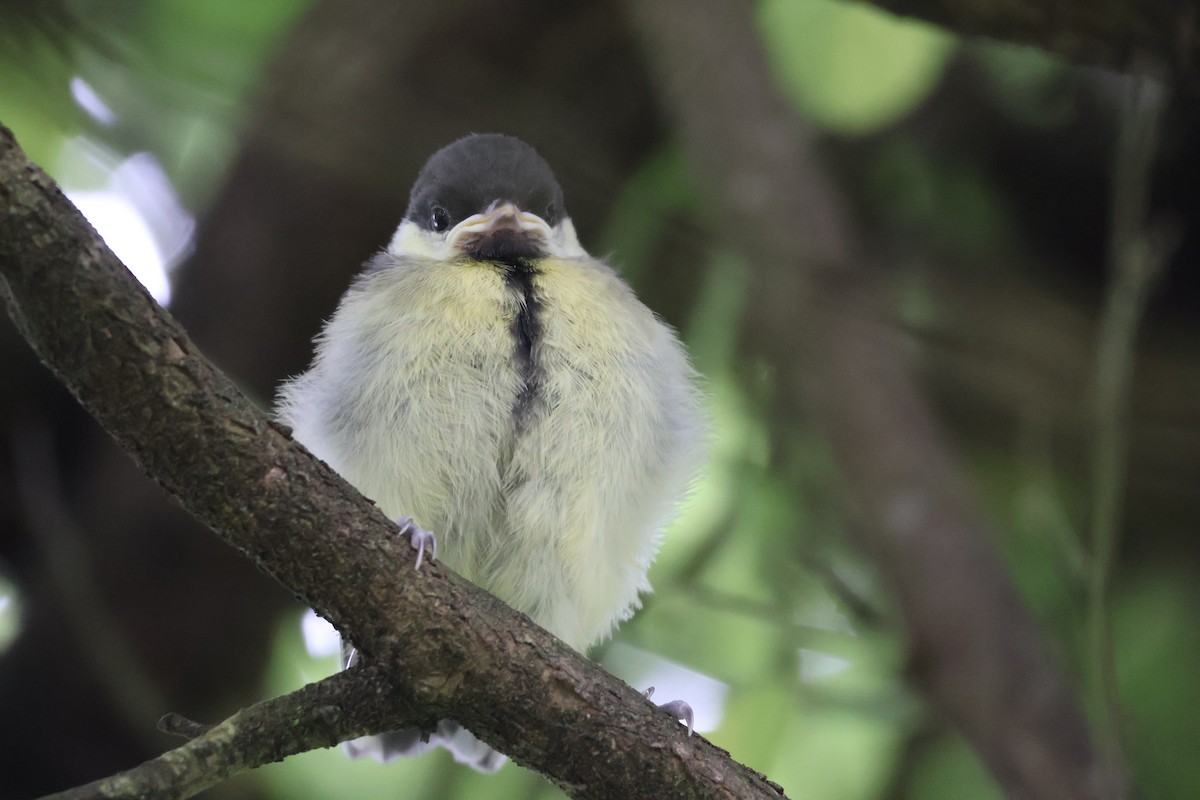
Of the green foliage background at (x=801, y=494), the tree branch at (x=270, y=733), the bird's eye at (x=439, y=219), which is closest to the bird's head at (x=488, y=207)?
the bird's eye at (x=439, y=219)

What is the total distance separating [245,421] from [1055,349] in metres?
2.65

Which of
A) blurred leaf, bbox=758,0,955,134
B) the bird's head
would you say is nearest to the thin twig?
blurred leaf, bbox=758,0,955,134

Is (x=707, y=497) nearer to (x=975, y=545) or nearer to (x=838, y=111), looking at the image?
(x=975, y=545)

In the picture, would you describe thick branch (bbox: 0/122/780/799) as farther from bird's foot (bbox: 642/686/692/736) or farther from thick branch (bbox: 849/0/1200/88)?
thick branch (bbox: 849/0/1200/88)

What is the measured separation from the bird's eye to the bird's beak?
0.15 meters

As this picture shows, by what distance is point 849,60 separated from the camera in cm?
338

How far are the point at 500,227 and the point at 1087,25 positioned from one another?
1.34 metres

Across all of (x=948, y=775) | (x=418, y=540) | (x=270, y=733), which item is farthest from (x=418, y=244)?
(x=948, y=775)

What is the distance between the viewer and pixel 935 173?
3.64 metres

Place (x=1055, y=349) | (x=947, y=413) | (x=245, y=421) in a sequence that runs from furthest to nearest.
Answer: (x=947, y=413), (x=1055, y=349), (x=245, y=421)

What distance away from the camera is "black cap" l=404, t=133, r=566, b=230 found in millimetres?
2705

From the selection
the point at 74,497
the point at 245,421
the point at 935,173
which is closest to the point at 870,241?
the point at 935,173

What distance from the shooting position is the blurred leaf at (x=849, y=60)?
331cm

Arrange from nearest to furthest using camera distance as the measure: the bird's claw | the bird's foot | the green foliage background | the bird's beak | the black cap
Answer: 1. the bird's claw
2. the bird's foot
3. the bird's beak
4. the black cap
5. the green foliage background
